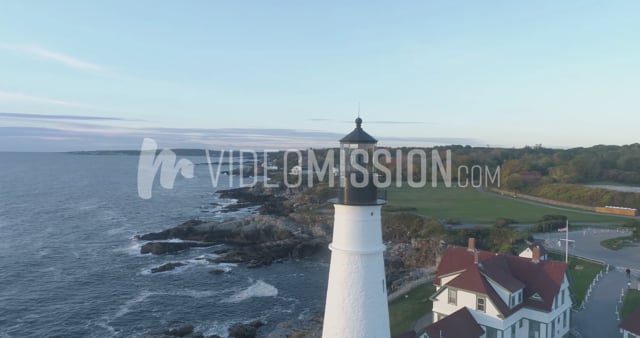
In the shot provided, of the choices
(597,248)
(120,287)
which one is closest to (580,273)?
(597,248)

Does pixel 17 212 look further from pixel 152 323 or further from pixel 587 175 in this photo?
pixel 587 175

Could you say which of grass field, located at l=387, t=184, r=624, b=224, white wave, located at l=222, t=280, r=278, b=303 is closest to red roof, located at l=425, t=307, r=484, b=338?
white wave, located at l=222, t=280, r=278, b=303

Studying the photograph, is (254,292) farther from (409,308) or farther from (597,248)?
(597,248)

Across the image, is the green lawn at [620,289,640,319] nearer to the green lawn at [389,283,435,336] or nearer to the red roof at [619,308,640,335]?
the red roof at [619,308,640,335]

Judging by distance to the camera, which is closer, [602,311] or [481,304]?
[481,304]

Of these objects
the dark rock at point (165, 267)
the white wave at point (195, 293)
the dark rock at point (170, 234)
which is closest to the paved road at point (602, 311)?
the white wave at point (195, 293)

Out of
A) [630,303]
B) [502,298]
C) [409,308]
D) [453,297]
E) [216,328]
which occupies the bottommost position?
[216,328]
